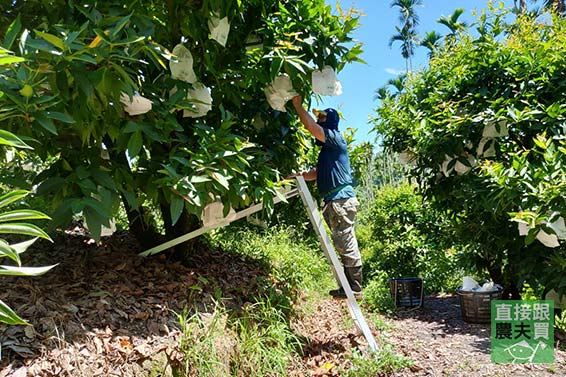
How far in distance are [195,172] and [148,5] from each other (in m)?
0.94

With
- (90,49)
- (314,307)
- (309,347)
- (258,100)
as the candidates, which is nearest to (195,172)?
(90,49)

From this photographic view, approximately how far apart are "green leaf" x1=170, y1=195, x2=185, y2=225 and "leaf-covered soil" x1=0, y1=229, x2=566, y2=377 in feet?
2.08

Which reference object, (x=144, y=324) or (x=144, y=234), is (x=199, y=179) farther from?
(x=144, y=234)

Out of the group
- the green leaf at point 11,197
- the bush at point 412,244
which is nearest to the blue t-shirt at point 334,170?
the green leaf at point 11,197

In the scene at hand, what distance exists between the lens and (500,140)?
3.33 meters

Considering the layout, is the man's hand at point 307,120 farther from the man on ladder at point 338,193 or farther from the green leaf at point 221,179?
the green leaf at point 221,179

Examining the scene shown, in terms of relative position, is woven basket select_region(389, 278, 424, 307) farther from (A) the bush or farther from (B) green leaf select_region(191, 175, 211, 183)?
(B) green leaf select_region(191, 175, 211, 183)

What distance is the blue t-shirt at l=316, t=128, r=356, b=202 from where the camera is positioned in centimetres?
280

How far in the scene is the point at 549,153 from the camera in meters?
2.56

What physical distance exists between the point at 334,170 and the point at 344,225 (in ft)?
1.22

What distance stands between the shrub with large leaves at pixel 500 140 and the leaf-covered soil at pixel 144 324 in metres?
0.72

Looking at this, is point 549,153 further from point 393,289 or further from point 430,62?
point 393,289

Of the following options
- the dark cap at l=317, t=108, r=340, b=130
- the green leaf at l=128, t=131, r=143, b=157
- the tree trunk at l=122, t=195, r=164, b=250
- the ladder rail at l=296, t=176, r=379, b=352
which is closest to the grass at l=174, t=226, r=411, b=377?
the ladder rail at l=296, t=176, r=379, b=352

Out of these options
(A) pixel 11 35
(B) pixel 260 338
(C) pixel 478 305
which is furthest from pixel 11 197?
(C) pixel 478 305
